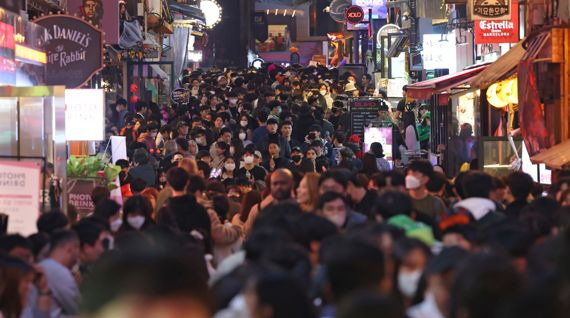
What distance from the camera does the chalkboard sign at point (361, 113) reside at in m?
A: 32.8

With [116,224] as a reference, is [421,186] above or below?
above

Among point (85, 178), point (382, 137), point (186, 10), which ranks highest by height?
point (186, 10)

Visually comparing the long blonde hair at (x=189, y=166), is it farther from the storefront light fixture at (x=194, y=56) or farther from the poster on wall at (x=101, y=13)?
the storefront light fixture at (x=194, y=56)

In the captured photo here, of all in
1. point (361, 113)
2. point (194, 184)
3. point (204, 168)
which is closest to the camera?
point (194, 184)

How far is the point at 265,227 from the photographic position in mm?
8594

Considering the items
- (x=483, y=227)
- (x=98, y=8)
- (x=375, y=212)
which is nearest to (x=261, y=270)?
(x=483, y=227)

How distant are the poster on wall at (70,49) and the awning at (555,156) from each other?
5.73m

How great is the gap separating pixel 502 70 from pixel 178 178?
962cm

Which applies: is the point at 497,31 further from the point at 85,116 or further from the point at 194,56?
the point at 194,56

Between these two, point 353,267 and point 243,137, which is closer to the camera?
point 353,267

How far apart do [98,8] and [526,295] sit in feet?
64.0

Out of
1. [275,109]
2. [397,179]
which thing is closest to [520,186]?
[397,179]

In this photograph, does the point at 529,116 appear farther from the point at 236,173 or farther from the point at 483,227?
the point at 483,227

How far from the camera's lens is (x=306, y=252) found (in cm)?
784
